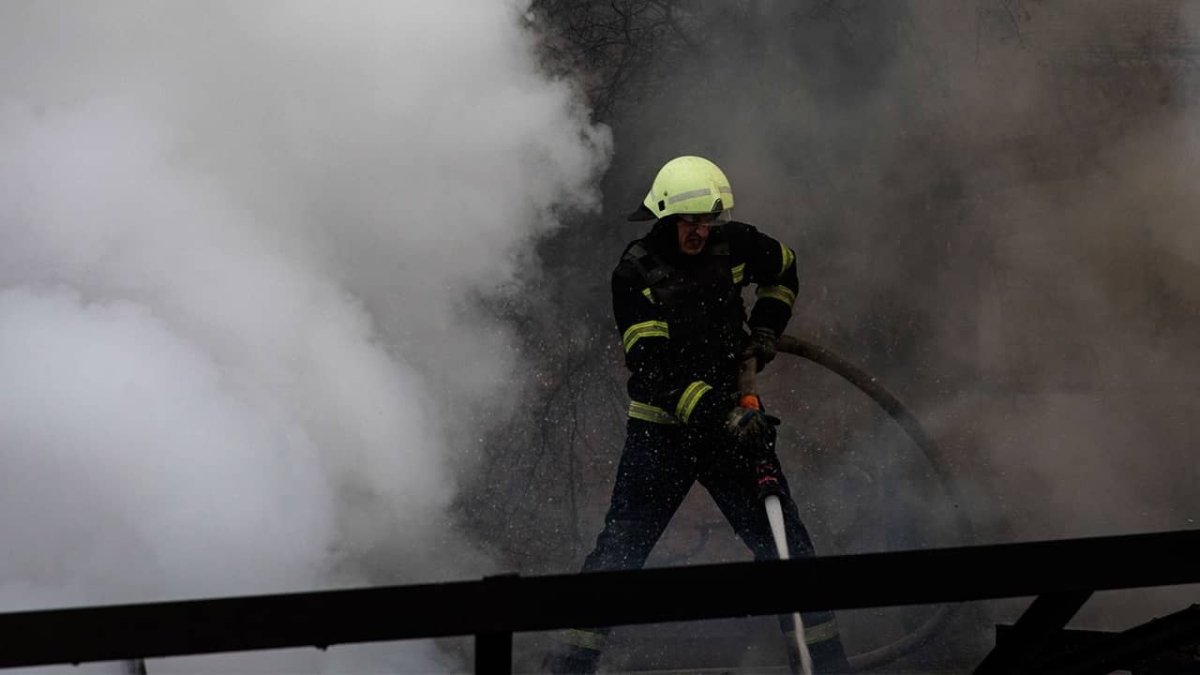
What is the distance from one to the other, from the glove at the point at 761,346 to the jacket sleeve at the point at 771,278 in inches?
1.1

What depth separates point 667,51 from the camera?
611 cm

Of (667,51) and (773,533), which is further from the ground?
(667,51)

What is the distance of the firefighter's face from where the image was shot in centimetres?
456

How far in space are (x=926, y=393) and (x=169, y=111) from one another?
12.5 feet

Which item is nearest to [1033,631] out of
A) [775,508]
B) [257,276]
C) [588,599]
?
[588,599]

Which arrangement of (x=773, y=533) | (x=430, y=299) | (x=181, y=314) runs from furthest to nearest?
1. (x=430, y=299)
2. (x=181, y=314)
3. (x=773, y=533)

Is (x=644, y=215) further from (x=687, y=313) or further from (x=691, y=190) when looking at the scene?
(x=687, y=313)

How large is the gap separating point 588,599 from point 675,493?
6.88 ft

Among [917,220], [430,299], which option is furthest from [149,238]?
[917,220]

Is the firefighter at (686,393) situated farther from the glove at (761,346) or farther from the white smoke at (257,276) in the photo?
the white smoke at (257,276)

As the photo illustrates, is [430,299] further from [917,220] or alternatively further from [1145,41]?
[1145,41]

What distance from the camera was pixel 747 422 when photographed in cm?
432

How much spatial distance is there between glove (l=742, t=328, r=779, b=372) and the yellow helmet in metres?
0.52

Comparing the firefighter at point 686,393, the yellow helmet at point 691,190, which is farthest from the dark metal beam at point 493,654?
the yellow helmet at point 691,190
